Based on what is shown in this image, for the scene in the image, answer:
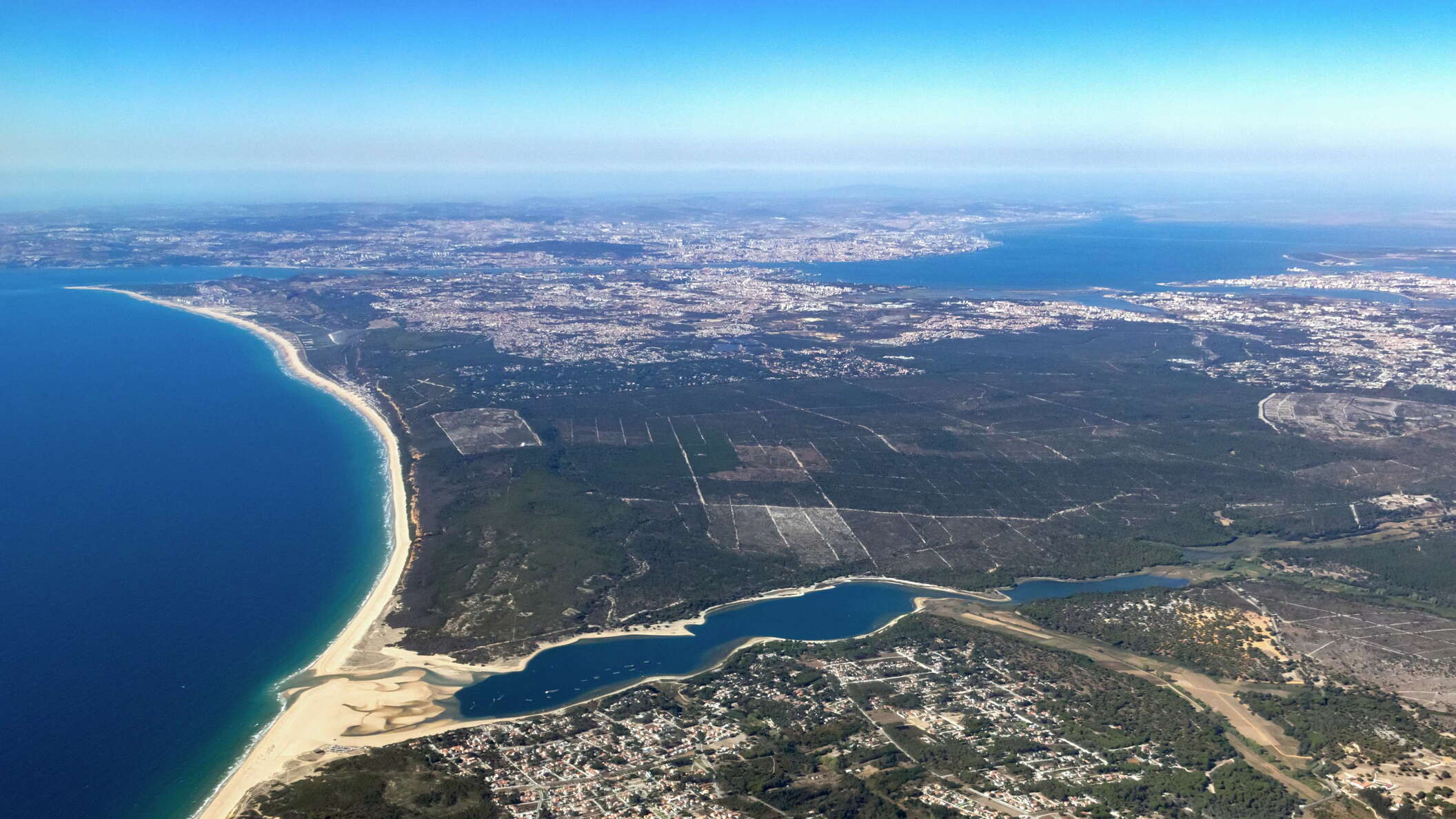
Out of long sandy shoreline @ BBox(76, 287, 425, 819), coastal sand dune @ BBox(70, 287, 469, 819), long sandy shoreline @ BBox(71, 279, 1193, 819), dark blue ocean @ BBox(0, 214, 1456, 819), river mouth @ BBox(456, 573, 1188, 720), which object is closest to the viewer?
long sandy shoreline @ BBox(76, 287, 425, 819)

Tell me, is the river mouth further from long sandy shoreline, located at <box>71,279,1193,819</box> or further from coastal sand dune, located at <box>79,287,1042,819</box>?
coastal sand dune, located at <box>79,287,1042,819</box>

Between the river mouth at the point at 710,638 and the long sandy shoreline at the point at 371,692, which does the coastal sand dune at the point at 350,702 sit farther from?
the river mouth at the point at 710,638

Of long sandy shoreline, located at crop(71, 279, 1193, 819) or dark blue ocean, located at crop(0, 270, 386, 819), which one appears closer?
long sandy shoreline, located at crop(71, 279, 1193, 819)

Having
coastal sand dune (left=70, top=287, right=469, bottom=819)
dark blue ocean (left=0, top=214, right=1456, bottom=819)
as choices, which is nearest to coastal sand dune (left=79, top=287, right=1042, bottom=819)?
coastal sand dune (left=70, top=287, right=469, bottom=819)

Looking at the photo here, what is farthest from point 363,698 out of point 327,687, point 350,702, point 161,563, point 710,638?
point 161,563

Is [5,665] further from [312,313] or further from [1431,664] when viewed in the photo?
[312,313]

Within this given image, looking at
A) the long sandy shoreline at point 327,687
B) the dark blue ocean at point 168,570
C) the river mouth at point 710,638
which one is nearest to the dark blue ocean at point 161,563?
the dark blue ocean at point 168,570

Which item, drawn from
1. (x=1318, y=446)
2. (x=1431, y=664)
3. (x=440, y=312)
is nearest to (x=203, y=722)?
(x=1431, y=664)
